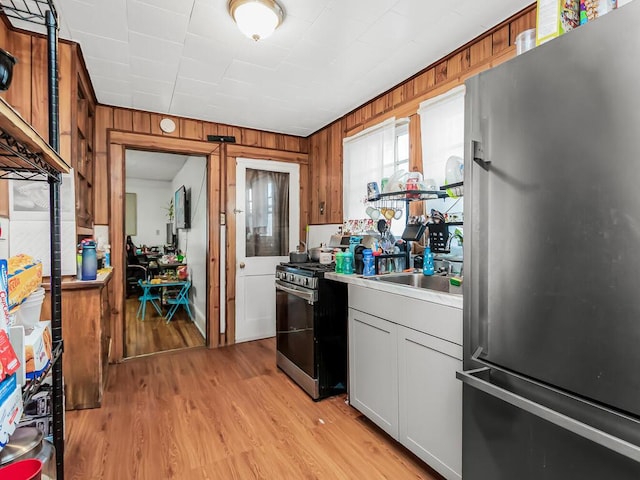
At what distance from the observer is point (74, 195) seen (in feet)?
7.70

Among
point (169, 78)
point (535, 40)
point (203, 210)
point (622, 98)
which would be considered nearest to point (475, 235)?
point (622, 98)

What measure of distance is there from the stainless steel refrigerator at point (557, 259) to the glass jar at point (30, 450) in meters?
1.39

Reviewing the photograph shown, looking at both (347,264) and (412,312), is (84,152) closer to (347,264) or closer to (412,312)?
(347,264)

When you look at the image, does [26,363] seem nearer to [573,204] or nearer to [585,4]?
[573,204]

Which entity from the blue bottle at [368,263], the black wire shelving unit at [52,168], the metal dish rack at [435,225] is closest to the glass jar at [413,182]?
the metal dish rack at [435,225]

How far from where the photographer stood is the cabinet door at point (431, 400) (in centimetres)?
151

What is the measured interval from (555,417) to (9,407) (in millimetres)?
1322

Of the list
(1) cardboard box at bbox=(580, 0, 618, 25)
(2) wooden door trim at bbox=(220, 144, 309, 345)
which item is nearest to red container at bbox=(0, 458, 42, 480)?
(1) cardboard box at bbox=(580, 0, 618, 25)

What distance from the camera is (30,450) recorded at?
39.4 inches

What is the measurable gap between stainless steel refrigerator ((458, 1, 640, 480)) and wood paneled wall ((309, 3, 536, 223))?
109 centimetres

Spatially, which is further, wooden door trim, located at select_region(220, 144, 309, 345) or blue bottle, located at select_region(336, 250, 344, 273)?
wooden door trim, located at select_region(220, 144, 309, 345)

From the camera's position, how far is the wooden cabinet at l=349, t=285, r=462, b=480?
5.02ft

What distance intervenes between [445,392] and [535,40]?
4.87 feet

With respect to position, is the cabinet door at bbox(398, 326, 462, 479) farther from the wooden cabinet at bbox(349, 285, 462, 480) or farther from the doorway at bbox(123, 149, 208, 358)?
the doorway at bbox(123, 149, 208, 358)
